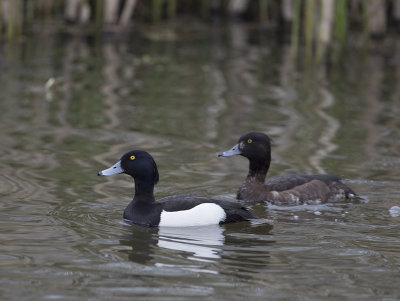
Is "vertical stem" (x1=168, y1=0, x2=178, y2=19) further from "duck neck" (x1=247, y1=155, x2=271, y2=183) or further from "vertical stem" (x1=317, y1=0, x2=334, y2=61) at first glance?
"duck neck" (x1=247, y1=155, x2=271, y2=183)

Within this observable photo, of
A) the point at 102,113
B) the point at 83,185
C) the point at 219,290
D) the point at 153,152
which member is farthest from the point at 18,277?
the point at 102,113

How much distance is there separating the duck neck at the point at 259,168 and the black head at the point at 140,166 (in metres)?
1.52

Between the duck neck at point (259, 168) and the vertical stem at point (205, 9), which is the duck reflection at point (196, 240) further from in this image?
the vertical stem at point (205, 9)

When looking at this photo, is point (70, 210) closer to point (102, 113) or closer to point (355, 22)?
point (102, 113)

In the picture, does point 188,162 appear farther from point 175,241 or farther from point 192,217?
point 175,241

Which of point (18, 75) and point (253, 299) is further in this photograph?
point (18, 75)

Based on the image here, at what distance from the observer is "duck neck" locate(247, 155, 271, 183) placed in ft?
30.6

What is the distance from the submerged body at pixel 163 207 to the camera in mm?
7859

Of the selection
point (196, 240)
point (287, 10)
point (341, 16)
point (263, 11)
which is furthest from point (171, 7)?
point (196, 240)

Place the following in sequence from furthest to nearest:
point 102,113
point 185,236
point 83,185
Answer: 1. point 102,113
2. point 83,185
3. point 185,236

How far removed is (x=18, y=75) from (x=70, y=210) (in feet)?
25.9

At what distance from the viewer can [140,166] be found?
8.14 m

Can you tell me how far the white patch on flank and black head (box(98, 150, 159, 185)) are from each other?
1.34 feet

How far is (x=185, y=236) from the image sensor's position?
24.8 ft
